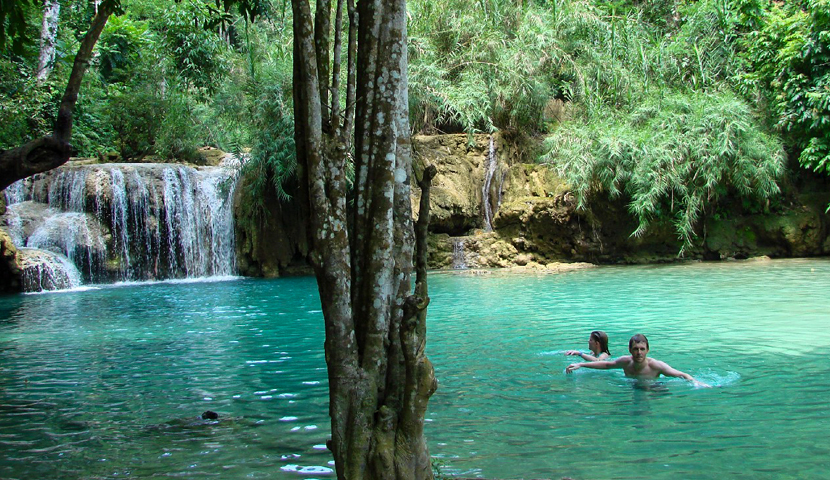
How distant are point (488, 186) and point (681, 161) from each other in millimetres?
5755

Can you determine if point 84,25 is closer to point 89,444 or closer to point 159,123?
point 159,123

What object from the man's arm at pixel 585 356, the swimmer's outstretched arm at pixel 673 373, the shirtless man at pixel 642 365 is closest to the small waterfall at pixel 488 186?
the man's arm at pixel 585 356

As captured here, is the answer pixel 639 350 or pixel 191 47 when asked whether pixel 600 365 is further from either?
pixel 191 47

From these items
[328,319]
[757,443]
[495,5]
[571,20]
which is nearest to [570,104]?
[571,20]

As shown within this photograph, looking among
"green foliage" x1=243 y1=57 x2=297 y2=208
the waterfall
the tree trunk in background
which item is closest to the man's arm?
"green foliage" x1=243 y1=57 x2=297 y2=208

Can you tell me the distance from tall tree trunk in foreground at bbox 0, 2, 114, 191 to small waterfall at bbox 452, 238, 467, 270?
14863 millimetres

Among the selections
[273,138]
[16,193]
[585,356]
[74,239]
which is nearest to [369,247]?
[585,356]

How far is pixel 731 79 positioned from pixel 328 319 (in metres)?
20.0

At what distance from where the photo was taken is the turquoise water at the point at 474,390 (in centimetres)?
450

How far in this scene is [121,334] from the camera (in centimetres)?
997

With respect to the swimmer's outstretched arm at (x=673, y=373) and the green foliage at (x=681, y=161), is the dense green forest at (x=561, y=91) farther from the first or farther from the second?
the swimmer's outstretched arm at (x=673, y=373)

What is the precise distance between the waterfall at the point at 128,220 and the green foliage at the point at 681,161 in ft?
33.7

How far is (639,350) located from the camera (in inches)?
254

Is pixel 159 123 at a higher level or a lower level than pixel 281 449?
higher
